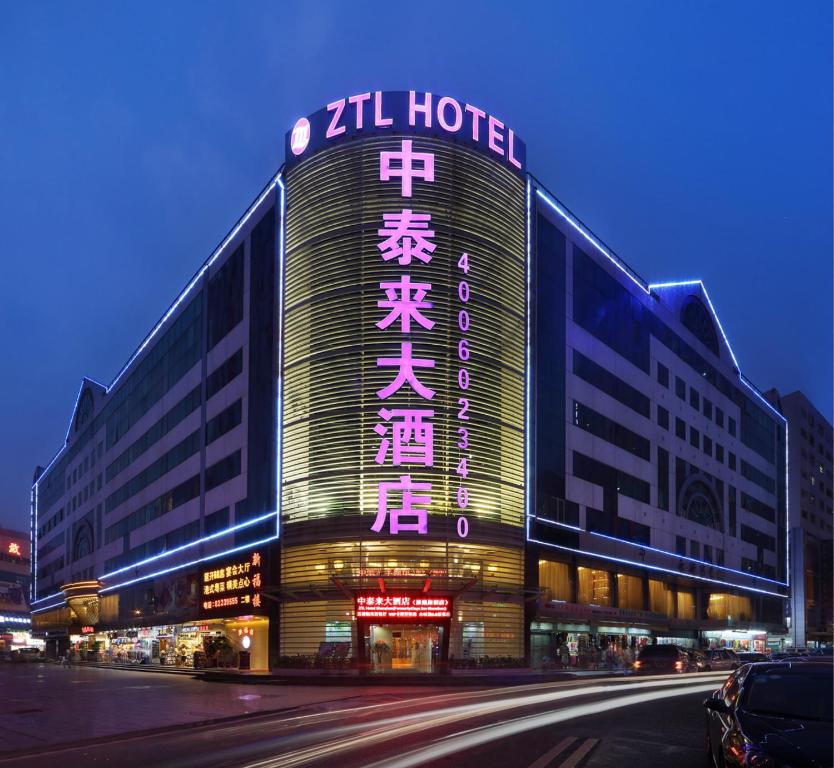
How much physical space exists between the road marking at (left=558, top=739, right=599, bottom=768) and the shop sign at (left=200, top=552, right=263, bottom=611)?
130 feet

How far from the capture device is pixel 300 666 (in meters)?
50.4

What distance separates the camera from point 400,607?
165 ft

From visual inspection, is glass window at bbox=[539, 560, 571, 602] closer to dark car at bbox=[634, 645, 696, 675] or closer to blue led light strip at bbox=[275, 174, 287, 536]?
dark car at bbox=[634, 645, 696, 675]

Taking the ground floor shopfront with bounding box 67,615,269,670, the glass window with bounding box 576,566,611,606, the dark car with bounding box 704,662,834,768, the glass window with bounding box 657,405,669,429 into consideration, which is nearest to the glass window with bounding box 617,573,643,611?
the glass window with bounding box 576,566,611,606

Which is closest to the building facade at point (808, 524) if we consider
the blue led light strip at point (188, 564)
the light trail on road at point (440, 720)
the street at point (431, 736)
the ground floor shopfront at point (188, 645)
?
the blue led light strip at point (188, 564)

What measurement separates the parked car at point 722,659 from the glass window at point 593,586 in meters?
7.47

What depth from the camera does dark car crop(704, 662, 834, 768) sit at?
10.8 m

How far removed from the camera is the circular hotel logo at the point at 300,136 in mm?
57031

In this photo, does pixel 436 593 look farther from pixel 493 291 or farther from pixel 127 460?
pixel 127 460

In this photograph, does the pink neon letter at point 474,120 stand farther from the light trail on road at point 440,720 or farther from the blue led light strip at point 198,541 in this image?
the light trail on road at point 440,720

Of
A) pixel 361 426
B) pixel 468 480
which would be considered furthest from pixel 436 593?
pixel 361 426

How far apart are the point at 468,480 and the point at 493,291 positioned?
10.7 meters

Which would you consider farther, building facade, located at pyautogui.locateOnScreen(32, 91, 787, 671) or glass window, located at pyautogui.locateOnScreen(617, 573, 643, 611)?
glass window, located at pyautogui.locateOnScreen(617, 573, 643, 611)

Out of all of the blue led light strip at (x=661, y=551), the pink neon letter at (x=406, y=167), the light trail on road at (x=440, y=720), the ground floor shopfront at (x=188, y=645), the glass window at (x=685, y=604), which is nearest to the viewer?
the light trail on road at (x=440, y=720)
